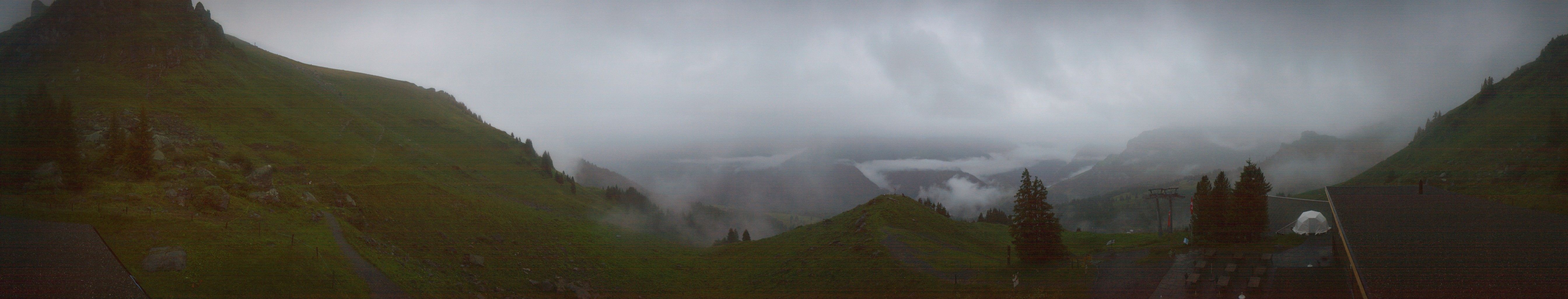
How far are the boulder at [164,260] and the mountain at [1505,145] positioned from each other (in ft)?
358

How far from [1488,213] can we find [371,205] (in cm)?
8656

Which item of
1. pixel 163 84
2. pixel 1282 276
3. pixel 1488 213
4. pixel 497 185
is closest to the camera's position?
pixel 1488 213

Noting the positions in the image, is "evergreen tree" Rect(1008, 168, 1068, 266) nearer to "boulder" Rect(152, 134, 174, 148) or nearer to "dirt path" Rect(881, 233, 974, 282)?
"dirt path" Rect(881, 233, 974, 282)

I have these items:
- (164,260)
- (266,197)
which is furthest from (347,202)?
(164,260)

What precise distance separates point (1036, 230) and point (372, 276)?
53265 mm

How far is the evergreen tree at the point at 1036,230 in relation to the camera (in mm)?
48500

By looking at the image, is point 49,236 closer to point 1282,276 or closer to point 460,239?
point 460,239

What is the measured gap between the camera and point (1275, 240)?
168 feet

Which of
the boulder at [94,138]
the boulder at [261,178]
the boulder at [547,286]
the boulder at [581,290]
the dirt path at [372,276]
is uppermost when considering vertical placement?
the boulder at [94,138]

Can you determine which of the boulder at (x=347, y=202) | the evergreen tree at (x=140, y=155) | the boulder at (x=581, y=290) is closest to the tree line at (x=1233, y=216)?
the boulder at (x=581, y=290)

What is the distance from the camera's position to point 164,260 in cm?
2653

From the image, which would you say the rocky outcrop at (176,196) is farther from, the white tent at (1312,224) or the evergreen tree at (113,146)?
the white tent at (1312,224)

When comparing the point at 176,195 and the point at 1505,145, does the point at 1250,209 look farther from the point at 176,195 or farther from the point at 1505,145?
the point at 1505,145

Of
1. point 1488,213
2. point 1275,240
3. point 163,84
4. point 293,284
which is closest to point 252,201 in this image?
point 293,284
